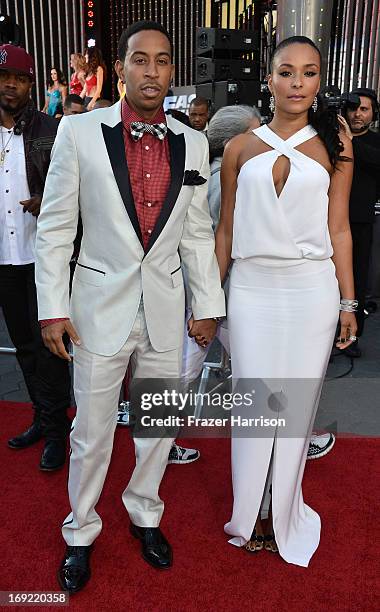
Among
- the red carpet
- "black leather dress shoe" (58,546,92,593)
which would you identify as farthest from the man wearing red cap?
"black leather dress shoe" (58,546,92,593)

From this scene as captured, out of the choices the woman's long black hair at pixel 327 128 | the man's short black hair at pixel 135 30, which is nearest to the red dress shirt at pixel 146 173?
the man's short black hair at pixel 135 30

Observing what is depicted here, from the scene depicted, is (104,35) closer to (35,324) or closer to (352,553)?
(35,324)

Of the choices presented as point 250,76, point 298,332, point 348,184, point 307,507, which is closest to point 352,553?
point 307,507

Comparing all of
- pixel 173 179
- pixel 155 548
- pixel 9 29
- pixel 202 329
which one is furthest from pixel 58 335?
pixel 9 29

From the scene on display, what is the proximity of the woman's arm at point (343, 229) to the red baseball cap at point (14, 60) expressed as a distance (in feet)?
4.59

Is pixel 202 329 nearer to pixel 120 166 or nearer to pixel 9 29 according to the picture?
pixel 120 166

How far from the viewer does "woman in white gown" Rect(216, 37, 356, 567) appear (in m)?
1.85

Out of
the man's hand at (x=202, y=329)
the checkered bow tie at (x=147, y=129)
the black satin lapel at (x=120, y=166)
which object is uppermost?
the checkered bow tie at (x=147, y=129)

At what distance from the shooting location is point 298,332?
195cm

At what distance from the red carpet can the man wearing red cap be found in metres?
0.22

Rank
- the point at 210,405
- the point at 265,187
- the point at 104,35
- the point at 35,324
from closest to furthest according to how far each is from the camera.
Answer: the point at 265,187
the point at 35,324
the point at 210,405
the point at 104,35

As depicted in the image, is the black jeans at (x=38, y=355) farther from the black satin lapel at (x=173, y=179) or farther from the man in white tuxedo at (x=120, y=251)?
the black satin lapel at (x=173, y=179)

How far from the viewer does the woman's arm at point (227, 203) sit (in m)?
1.98

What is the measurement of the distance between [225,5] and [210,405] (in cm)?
1635
